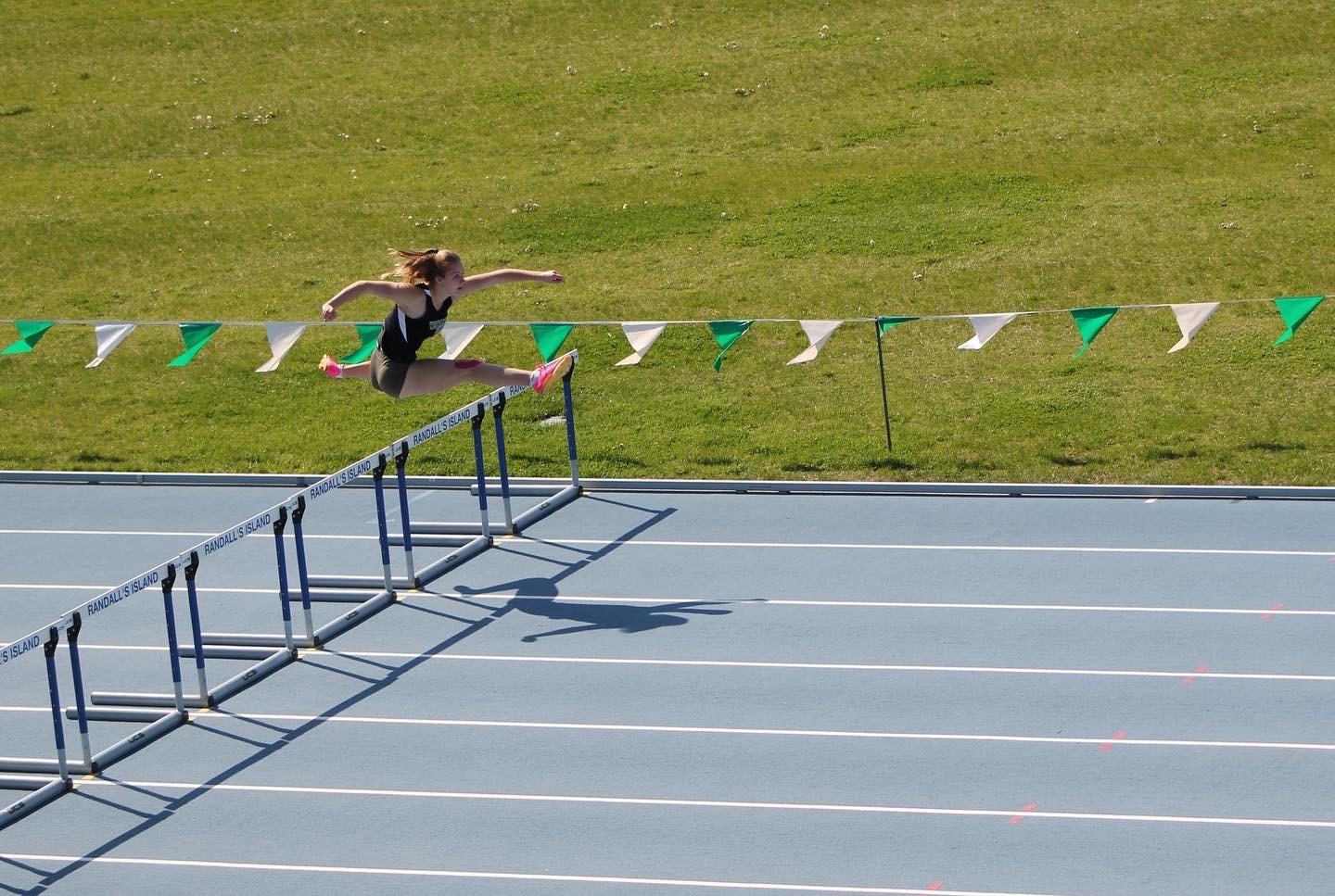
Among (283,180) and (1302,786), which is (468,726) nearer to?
(1302,786)

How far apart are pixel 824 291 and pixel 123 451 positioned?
7308 mm

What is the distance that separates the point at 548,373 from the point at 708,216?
10974 mm

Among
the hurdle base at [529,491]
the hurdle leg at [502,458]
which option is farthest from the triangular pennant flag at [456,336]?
the hurdle base at [529,491]

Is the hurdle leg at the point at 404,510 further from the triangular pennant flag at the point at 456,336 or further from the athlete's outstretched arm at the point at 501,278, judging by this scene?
the triangular pennant flag at the point at 456,336

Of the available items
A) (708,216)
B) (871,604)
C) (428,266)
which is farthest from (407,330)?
(708,216)

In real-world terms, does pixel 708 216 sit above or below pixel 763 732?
above

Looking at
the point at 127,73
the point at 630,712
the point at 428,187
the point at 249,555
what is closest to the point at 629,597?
the point at 630,712

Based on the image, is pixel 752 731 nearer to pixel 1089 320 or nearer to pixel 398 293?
pixel 398 293

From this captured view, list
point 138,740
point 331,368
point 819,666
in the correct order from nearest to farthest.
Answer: point 138,740 < point 819,666 < point 331,368

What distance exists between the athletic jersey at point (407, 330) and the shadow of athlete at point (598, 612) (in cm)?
187

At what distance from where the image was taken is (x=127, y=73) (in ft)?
93.7

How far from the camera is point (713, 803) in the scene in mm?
8312

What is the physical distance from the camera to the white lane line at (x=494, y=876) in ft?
24.4

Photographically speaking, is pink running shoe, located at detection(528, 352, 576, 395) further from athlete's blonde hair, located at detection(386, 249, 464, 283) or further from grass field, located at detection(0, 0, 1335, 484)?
grass field, located at detection(0, 0, 1335, 484)
